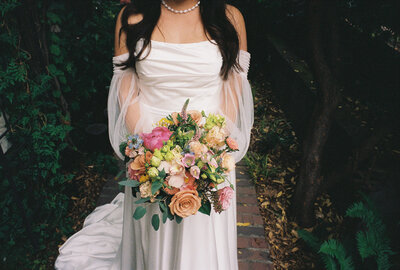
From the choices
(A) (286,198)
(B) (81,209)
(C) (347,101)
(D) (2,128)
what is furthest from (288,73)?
(D) (2,128)

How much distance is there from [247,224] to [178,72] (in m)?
1.93

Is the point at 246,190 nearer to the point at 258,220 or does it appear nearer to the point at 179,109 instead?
the point at 258,220

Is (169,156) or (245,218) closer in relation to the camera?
(169,156)

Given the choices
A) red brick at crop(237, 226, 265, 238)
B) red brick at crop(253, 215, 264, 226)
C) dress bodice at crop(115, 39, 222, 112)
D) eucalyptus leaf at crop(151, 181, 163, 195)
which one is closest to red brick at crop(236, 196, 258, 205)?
red brick at crop(253, 215, 264, 226)

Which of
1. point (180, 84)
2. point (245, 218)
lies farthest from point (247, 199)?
point (180, 84)

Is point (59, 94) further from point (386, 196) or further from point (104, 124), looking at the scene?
point (386, 196)

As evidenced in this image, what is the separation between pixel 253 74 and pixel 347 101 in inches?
116

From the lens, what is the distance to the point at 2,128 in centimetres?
246

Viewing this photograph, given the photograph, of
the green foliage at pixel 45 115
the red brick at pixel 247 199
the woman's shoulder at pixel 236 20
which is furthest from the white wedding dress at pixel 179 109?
the red brick at pixel 247 199

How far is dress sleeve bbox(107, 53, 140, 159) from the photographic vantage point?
2.06 meters

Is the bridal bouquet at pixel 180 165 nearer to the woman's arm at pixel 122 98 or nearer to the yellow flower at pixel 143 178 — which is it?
the yellow flower at pixel 143 178

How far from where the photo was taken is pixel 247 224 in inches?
125

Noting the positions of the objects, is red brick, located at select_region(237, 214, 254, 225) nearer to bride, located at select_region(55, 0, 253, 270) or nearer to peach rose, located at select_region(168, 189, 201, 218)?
bride, located at select_region(55, 0, 253, 270)

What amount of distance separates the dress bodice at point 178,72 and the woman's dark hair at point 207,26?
55mm
